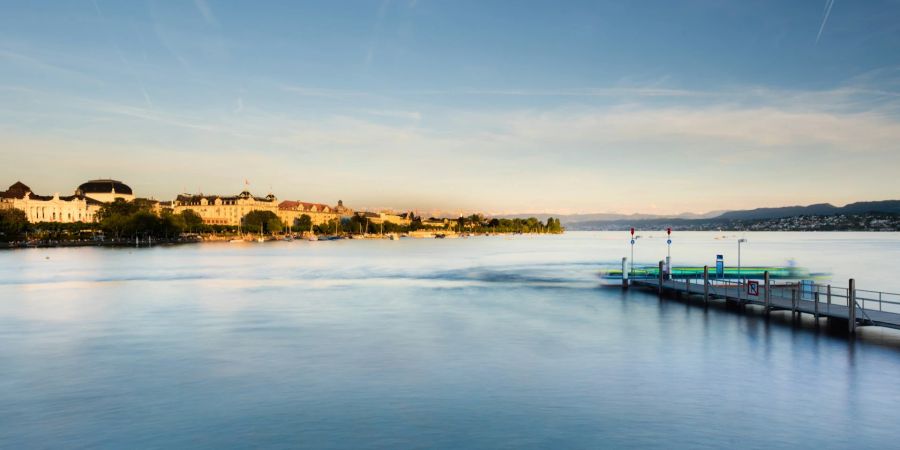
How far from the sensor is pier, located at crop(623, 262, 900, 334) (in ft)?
106

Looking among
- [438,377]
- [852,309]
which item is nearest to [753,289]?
[852,309]

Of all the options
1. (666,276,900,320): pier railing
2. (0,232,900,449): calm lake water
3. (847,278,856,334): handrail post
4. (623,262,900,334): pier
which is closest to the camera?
(0,232,900,449): calm lake water

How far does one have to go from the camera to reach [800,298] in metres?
40.3

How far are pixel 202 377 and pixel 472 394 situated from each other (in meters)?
10.7

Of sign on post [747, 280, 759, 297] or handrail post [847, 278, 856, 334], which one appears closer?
handrail post [847, 278, 856, 334]

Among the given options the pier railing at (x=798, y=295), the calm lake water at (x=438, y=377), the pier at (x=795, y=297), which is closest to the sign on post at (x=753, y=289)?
the pier at (x=795, y=297)

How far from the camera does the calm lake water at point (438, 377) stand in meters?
19.2

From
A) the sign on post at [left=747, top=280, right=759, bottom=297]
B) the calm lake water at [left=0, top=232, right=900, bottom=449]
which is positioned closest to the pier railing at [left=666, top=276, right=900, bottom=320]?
the sign on post at [left=747, top=280, right=759, bottom=297]

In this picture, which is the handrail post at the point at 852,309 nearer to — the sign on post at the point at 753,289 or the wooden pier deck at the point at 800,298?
the wooden pier deck at the point at 800,298

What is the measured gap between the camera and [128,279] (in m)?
77.6

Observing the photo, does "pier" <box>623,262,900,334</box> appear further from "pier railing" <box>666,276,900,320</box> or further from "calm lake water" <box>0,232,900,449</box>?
"calm lake water" <box>0,232,900,449</box>

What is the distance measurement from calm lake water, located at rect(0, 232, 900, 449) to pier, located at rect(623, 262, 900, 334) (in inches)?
44.8

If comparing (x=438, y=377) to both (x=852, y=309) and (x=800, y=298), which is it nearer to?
(x=852, y=309)

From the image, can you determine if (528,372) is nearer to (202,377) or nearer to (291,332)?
(202,377)
